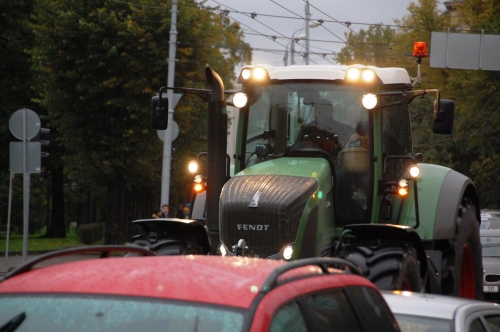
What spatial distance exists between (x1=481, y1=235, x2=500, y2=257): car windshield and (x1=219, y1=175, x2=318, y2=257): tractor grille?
11665 millimetres

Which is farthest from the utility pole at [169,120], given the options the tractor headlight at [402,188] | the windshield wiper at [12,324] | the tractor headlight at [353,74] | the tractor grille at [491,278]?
the windshield wiper at [12,324]

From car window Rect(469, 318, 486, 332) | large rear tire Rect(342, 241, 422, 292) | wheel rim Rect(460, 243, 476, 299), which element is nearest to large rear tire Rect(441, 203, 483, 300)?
wheel rim Rect(460, 243, 476, 299)

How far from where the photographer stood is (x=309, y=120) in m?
9.52

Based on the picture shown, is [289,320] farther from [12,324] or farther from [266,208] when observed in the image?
[266,208]

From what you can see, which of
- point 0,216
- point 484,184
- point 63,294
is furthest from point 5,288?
point 0,216

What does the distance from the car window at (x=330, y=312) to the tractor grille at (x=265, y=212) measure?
4.51m

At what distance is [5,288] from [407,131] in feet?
24.9

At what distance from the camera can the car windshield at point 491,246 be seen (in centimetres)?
A: 1961

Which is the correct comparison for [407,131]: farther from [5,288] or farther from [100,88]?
[100,88]

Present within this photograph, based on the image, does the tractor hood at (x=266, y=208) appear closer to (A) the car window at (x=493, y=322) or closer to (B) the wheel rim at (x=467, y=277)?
(A) the car window at (x=493, y=322)

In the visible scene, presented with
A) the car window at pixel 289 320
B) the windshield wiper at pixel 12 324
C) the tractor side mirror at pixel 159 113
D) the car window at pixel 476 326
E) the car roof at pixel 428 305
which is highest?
the tractor side mirror at pixel 159 113

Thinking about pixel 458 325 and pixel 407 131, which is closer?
pixel 458 325

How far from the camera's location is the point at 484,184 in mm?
40250

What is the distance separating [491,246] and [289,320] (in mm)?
17076
